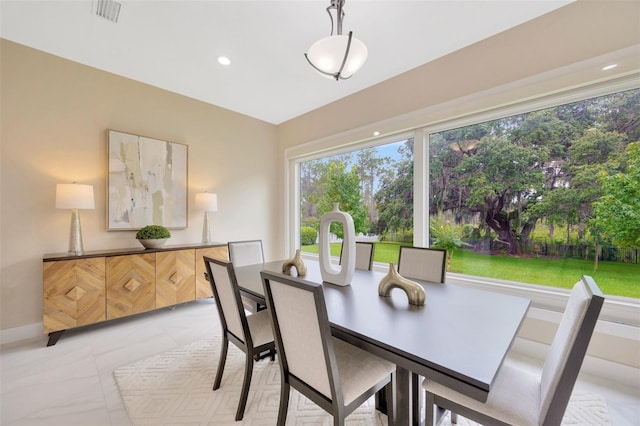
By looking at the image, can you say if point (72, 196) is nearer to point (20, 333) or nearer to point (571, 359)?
point (20, 333)

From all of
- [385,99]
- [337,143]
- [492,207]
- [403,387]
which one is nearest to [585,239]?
[492,207]

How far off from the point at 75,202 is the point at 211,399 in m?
2.34

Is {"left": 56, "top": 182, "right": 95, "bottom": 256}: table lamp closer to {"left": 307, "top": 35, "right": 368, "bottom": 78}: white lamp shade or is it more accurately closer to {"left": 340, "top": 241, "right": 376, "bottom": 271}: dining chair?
{"left": 307, "top": 35, "right": 368, "bottom": 78}: white lamp shade

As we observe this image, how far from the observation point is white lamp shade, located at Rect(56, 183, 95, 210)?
2.60 meters

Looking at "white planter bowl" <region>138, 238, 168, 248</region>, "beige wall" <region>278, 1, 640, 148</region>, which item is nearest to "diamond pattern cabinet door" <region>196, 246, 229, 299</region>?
"white planter bowl" <region>138, 238, 168, 248</region>

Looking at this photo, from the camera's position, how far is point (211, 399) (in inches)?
70.1

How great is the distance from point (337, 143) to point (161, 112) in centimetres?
243

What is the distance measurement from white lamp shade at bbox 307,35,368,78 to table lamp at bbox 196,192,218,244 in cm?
255

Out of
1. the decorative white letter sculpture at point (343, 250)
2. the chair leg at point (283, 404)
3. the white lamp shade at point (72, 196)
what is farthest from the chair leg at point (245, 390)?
the white lamp shade at point (72, 196)

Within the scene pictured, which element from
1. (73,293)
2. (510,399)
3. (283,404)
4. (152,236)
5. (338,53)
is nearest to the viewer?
(510,399)

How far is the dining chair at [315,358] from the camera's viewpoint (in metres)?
1.10

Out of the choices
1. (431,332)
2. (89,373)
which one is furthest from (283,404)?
(89,373)

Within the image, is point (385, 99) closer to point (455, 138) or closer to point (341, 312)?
point (455, 138)

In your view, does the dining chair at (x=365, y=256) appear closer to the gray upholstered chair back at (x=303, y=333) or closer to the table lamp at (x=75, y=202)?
the gray upholstered chair back at (x=303, y=333)
